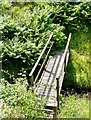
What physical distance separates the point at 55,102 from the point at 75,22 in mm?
6599

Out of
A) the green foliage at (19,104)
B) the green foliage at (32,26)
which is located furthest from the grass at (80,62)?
the green foliage at (19,104)

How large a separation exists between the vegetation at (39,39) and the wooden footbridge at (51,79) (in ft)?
1.69

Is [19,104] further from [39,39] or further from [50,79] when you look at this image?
[39,39]

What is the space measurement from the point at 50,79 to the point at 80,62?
305 cm

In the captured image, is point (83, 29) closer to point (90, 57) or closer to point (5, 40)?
point (90, 57)

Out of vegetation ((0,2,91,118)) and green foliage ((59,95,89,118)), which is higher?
vegetation ((0,2,91,118))

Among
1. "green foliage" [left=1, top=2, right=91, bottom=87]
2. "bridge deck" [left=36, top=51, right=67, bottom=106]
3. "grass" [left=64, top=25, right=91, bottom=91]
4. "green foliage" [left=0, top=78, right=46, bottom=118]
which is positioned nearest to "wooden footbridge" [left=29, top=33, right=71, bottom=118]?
"bridge deck" [left=36, top=51, right=67, bottom=106]

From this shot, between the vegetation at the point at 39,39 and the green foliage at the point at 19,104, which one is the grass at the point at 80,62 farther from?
the green foliage at the point at 19,104

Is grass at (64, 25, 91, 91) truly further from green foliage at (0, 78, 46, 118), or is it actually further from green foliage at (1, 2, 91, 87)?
A: green foliage at (0, 78, 46, 118)

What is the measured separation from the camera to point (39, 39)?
26.0 ft

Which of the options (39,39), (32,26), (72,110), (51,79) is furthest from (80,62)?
(72,110)

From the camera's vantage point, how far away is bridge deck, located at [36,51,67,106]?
17.6 feet

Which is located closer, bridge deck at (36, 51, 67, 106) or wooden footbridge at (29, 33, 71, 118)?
wooden footbridge at (29, 33, 71, 118)

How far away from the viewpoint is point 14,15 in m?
8.82
